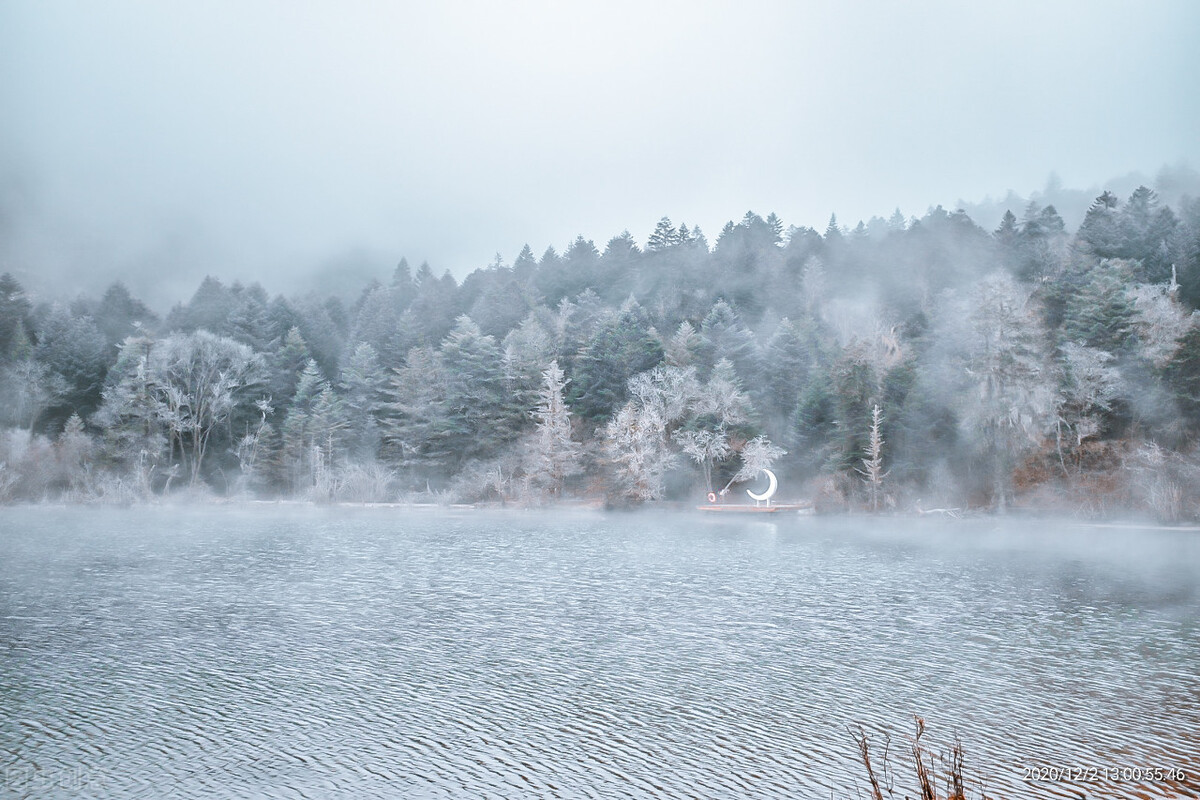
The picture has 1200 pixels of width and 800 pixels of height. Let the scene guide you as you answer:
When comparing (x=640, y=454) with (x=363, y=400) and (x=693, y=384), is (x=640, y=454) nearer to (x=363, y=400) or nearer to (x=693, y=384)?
(x=693, y=384)

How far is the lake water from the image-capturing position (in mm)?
8172

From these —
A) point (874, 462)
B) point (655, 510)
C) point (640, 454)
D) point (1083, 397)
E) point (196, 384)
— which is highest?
point (196, 384)

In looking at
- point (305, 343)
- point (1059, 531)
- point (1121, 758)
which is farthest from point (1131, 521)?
point (305, 343)

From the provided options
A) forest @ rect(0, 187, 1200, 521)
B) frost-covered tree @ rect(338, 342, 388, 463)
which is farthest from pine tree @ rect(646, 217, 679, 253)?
frost-covered tree @ rect(338, 342, 388, 463)

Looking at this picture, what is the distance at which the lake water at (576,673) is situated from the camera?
8.17 metres

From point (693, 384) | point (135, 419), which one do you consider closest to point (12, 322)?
point (135, 419)

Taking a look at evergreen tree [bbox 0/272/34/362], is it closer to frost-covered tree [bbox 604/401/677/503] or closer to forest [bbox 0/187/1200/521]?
forest [bbox 0/187/1200/521]

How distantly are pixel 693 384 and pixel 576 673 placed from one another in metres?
39.1

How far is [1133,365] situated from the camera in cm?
3834

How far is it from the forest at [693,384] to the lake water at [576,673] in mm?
15956

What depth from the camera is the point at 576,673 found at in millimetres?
11797

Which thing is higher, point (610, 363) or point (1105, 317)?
point (1105, 317)

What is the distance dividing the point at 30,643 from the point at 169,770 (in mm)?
7044

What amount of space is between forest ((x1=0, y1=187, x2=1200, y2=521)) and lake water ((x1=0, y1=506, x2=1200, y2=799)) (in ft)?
52.3
